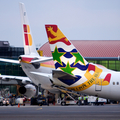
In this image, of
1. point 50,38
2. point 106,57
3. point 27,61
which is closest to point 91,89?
point 50,38

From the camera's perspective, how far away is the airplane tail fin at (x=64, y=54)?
62.7 ft

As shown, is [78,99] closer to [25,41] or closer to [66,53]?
[25,41]

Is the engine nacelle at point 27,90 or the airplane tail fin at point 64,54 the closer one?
the airplane tail fin at point 64,54

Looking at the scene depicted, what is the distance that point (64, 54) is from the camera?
19125 millimetres

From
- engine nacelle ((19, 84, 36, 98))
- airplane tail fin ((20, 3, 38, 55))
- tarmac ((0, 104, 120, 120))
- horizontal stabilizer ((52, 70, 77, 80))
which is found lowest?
tarmac ((0, 104, 120, 120))

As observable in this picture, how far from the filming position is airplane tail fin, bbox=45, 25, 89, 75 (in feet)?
62.7

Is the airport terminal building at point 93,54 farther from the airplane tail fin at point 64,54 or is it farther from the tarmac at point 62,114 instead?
the airplane tail fin at point 64,54

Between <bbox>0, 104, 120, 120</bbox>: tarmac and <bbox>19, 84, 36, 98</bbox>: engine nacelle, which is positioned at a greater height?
<bbox>19, 84, 36, 98</bbox>: engine nacelle

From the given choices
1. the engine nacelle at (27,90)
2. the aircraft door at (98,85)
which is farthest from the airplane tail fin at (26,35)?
the aircraft door at (98,85)

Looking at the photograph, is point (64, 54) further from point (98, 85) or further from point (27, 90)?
point (27, 90)

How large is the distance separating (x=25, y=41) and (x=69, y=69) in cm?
2137

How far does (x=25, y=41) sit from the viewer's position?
39625 millimetres

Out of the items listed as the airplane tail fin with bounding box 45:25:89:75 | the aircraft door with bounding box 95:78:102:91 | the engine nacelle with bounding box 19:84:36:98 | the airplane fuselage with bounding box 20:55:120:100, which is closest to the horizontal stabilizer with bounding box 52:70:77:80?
the airplane fuselage with bounding box 20:55:120:100

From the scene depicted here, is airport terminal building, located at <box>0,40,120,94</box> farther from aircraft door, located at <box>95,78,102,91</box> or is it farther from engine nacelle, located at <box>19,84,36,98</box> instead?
aircraft door, located at <box>95,78,102,91</box>
